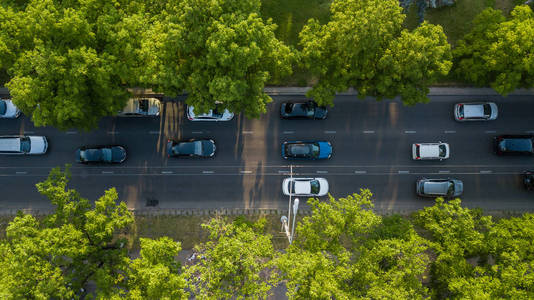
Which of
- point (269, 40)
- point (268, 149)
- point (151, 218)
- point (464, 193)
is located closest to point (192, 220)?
point (151, 218)

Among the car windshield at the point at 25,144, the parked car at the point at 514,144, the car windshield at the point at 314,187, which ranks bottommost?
the car windshield at the point at 314,187

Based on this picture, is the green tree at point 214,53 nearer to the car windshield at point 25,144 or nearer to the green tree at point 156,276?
the green tree at point 156,276

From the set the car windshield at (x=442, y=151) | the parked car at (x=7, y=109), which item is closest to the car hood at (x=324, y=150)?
the car windshield at (x=442, y=151)

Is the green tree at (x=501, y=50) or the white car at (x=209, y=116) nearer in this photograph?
the green tree at (x=501, y=50)

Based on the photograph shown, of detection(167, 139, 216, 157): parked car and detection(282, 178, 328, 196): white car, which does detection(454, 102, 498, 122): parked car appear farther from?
detection(167, 139, 216, 157): parked car

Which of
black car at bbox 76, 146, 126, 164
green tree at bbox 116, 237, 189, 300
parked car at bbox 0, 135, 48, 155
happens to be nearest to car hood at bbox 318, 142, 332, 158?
green tree at bbox 116, 237, 189, 300

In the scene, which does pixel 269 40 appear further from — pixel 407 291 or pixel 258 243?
pixel 407 291
